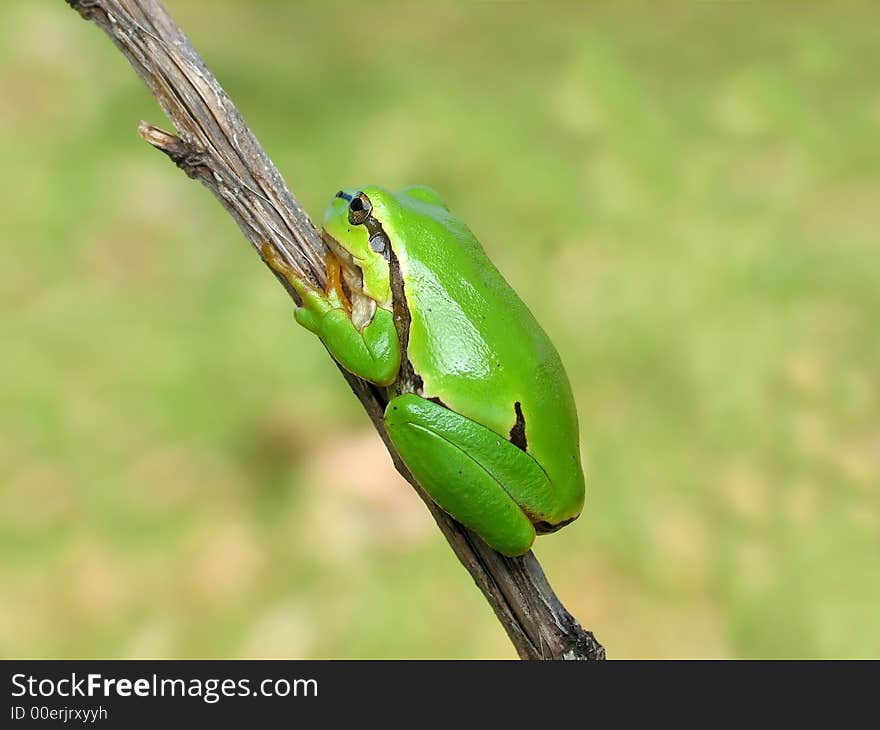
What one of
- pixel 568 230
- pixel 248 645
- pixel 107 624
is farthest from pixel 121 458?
pixel 568 230

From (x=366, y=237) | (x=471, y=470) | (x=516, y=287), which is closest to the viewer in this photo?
(x=471, y=470)

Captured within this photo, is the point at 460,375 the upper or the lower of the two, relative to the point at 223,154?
lower

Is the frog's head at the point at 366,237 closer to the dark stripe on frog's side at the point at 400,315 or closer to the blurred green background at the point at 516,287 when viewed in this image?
the dark stripe on frog's side at the point at 400,315

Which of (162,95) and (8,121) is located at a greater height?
(8,121)

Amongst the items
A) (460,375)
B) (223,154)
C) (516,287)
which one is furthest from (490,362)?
(516,287)

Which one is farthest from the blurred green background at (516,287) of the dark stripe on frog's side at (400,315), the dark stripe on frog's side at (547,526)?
the dark stripe on frog's side at (400,315)

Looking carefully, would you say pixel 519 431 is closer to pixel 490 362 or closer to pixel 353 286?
pixel 490 362

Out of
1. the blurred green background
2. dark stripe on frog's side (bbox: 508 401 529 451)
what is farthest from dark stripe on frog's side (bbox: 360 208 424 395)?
the blurred green background

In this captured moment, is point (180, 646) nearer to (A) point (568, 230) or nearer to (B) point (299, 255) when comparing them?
(B) point (299, 255)
